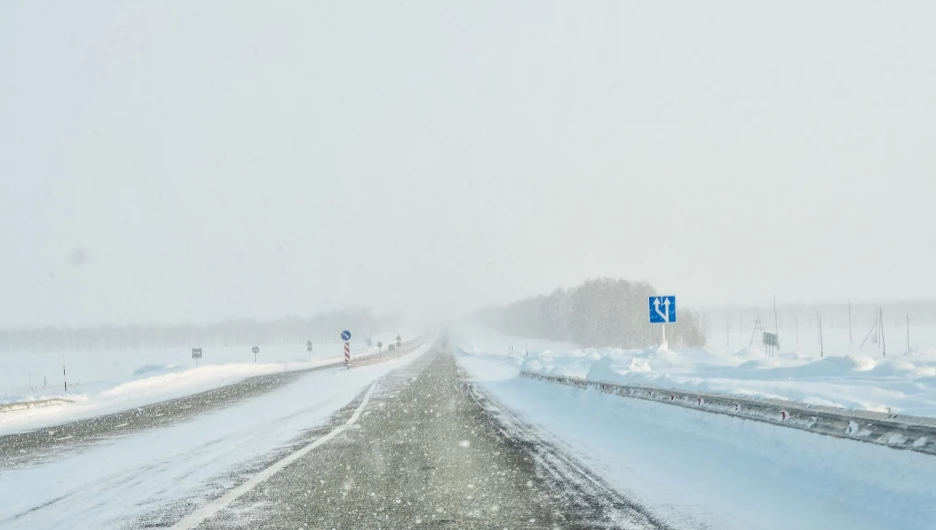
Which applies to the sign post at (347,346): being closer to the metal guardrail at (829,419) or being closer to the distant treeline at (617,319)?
the metal guardrail at (829,419)

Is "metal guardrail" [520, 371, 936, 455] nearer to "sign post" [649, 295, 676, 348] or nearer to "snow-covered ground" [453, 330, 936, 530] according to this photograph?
"snow-covered ground" [453, 330, 936, 530]

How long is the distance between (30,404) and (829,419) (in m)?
23.7

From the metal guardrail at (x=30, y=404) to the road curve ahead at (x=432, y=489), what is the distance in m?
14.3

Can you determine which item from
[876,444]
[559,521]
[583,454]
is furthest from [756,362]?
[559,521]

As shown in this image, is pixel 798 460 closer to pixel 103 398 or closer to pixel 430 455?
pixel 430 455

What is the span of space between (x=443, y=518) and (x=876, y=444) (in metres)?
4.23

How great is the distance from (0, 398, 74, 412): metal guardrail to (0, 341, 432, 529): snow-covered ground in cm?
880

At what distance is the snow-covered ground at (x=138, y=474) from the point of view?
6.59 m

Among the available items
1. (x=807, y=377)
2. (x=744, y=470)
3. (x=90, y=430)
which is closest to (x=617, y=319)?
(x=807, y=377)

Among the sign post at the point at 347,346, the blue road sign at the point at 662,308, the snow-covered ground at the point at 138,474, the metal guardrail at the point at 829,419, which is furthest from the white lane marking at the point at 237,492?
the sign post at the point at 347,346

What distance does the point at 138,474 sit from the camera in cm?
886

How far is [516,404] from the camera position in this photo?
63.8ft

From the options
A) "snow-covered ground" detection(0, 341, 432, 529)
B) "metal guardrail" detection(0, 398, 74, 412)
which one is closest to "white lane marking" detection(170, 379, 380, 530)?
"snow-covered ground" detection(0, 341, 432, 529)

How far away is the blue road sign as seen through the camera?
1905cm
